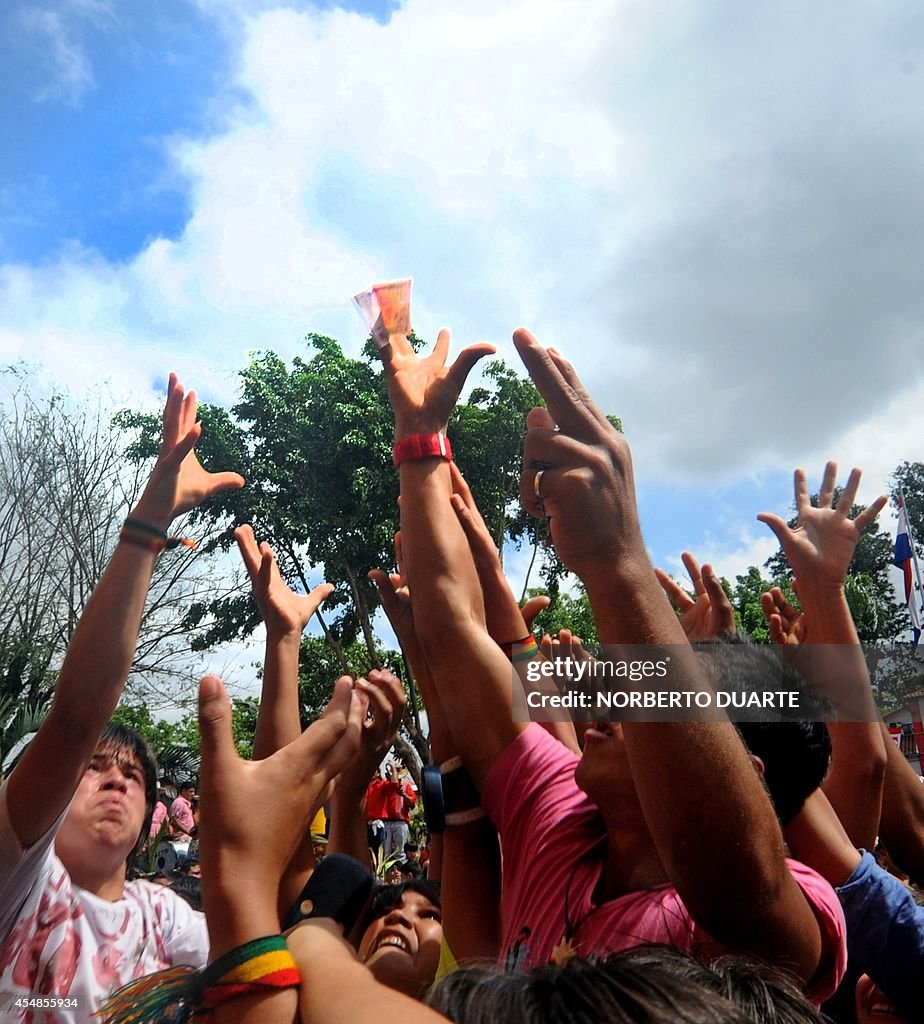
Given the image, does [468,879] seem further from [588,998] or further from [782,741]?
[588,998]

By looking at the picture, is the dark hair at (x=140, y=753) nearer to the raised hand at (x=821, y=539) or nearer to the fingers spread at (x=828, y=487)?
the raised hand at (x=821, y=539)

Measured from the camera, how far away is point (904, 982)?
6.09 feet

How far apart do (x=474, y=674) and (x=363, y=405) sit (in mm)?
12483

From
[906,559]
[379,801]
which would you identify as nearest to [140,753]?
[379,801]

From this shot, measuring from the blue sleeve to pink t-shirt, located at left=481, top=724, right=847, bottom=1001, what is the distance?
570 mm

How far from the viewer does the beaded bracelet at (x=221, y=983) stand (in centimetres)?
93

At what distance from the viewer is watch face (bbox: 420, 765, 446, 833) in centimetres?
179

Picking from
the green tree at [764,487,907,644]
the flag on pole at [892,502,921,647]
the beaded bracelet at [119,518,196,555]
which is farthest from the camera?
A: the green tree at [764,487,907,644]

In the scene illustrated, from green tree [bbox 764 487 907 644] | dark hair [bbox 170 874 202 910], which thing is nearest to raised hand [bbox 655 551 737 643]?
dark hair [bbox 170 874 202 910]

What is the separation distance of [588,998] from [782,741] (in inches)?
36.9

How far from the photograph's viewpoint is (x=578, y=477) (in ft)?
3.81

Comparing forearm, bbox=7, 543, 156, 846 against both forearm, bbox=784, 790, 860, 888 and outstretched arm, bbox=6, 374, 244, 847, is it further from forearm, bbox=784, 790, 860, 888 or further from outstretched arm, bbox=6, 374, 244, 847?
forearm, bbox=784, 790, 860, 888

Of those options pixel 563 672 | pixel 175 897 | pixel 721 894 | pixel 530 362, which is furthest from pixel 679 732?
pixel 175 897

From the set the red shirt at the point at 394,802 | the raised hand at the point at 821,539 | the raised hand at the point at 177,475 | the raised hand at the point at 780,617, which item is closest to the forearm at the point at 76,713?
the raised hand at the point at 177,475
